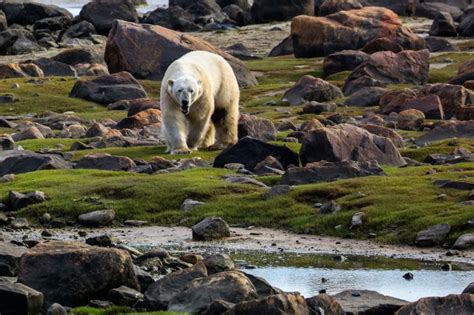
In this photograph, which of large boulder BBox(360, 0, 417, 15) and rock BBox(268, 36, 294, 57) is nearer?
rock BBox(268, 36, 294, 57)

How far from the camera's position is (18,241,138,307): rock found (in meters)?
12.6

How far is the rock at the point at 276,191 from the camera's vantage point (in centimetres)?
2070

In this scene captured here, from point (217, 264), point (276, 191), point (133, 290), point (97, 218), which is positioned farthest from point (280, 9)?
point (133, 290)

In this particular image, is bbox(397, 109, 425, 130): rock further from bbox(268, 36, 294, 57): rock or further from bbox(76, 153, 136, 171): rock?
bbox(268, 36, 294, 57): rock

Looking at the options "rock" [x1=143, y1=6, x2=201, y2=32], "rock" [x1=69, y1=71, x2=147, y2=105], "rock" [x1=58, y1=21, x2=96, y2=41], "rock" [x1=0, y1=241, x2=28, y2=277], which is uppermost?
"rock" [x1=0, y1=241, x2=28, y2=277]

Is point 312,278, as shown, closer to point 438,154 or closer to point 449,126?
point 438,154

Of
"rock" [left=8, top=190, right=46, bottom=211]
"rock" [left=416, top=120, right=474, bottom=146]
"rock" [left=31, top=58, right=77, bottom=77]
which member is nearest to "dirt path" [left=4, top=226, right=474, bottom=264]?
"rock" [left=8, top=190, right=46, bottom=211]

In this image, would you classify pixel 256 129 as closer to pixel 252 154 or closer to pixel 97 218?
pixel 252 154

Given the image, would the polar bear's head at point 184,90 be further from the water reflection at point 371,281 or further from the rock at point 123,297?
the rock at point 123,297

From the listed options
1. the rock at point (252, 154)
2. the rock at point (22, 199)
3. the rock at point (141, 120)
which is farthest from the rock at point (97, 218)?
the rock at point (141, 120)

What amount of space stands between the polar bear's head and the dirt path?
4.43 metres

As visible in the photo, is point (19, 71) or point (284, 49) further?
point (284, 49)

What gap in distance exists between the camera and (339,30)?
53.7 m

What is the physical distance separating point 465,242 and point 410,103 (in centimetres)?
1773
